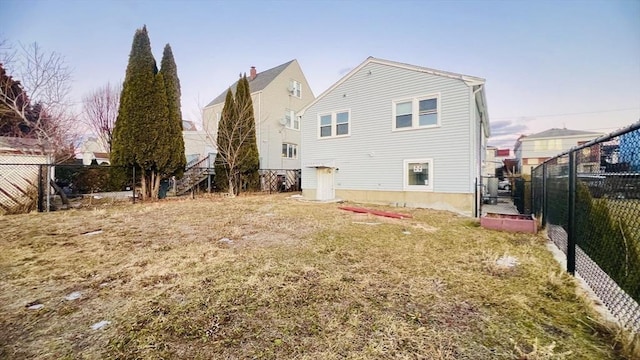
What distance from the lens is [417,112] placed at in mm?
10688

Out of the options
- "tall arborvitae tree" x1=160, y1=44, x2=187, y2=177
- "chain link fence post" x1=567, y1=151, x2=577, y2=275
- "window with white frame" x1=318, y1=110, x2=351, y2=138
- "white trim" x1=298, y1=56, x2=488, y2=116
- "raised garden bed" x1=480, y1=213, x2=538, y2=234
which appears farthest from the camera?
"window with white frame" x1=318, y1=110, x2=351, y2=138

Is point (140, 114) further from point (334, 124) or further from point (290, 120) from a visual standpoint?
point (290, 120)

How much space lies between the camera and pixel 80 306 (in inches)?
104

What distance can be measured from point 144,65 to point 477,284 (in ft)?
47.3

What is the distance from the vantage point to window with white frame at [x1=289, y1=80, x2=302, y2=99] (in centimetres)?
2147

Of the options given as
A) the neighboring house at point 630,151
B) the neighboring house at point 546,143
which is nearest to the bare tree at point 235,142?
the neighboring house at point 630,151

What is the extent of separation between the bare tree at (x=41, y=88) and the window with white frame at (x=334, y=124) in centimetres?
1264

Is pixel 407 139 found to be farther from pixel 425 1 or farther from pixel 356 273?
pixel 356 273

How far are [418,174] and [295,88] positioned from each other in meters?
15.1

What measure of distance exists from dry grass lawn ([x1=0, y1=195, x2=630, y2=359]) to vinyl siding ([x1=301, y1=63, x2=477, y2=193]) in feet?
16.0

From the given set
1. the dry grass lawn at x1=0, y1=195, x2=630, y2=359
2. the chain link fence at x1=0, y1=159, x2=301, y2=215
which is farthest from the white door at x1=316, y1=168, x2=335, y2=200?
the dry grass lawn at x1=0, y1=195, x2=630, y2=359

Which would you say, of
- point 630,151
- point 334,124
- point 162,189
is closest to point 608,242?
point 630,151

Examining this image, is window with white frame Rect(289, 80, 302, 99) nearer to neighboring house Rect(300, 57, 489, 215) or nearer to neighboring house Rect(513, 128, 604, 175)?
neighboring house Rect(300, 57, 489, 215)

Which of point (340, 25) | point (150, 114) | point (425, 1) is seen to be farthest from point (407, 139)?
point (150, 114)
